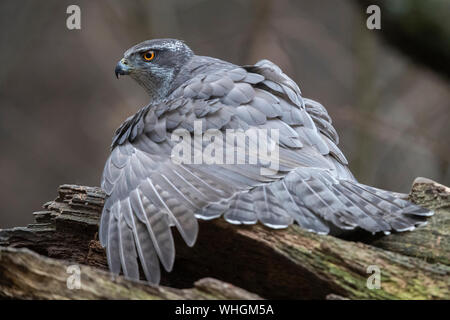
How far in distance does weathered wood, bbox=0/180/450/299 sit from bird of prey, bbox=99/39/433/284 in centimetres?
11

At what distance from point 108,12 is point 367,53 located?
186 inches

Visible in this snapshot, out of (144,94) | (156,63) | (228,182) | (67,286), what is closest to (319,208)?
(228,182)

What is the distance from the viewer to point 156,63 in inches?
233

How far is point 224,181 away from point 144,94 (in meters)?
6.89

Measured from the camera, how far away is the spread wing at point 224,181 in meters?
3.67

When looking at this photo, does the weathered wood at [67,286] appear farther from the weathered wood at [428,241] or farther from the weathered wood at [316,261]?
the weathered wood at [428,241]

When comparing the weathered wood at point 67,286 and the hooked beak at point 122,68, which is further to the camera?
the hooked beak at point 122,68

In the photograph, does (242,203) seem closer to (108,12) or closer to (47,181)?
(108,12)

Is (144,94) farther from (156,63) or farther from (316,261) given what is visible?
(316,261)

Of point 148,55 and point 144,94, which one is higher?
point 148,55

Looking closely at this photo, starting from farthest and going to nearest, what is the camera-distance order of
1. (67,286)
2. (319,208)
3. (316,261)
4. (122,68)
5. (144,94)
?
(144,94)
(122,68)
(319,208)
(316,261)
(67,286)

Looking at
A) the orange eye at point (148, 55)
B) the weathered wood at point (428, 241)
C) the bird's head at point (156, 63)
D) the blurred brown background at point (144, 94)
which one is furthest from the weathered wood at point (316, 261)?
the blurred brown background at point (144, 94)

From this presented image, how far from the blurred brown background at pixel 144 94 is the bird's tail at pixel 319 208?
427 cm
